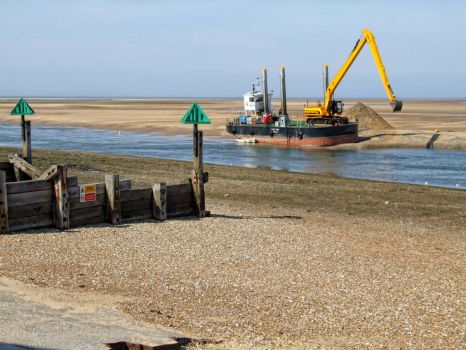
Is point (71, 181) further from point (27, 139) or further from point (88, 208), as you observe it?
point (27, 139)

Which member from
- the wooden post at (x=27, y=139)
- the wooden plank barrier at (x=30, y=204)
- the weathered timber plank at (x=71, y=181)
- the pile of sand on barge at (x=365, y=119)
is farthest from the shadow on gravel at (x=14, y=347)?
the pile of sand on barge at (x=365, y=119)

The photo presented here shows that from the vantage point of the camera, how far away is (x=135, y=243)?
12602 mm

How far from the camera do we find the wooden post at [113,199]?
14.1m

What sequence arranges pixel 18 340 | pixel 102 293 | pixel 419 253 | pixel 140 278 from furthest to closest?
pixel 419 253, pixel 140 278, pixel 102 293, pixel 18 340

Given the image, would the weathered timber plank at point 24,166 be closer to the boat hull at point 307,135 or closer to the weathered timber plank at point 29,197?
the weathered timber plank at point 29,197

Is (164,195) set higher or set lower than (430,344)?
higher

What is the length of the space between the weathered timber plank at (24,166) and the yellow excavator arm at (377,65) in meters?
41.1

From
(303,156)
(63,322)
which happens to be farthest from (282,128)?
(63,322)

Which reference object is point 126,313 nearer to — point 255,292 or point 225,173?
point 255,292

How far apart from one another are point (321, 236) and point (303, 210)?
456 centimetres

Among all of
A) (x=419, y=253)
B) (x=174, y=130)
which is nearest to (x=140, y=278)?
(x=419, y=253)

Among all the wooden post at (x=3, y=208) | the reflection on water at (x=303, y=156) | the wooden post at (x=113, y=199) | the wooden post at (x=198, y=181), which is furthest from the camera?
the reflection on water at (x=303, y=156)

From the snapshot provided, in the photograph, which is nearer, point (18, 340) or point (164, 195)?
point (18, 340)

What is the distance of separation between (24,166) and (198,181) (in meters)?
4.10
